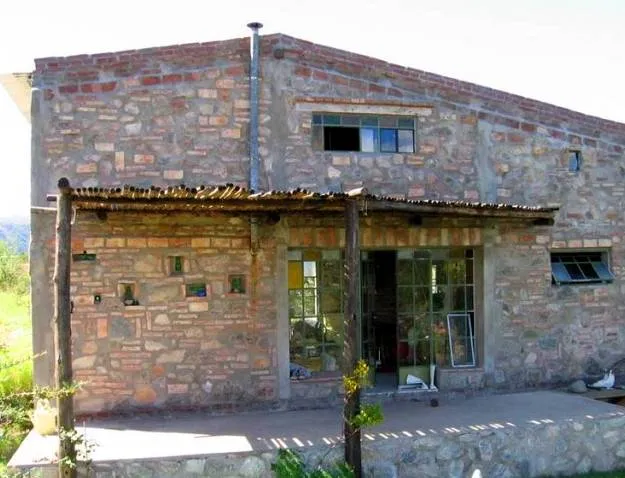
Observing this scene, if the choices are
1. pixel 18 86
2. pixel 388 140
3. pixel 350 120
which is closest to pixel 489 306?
pixel 388 140

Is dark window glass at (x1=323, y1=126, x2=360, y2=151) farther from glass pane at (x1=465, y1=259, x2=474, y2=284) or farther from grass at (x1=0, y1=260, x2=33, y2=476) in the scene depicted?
grass at (x1=0, y1=260, x2=33, y2=476)

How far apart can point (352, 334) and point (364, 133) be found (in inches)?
131

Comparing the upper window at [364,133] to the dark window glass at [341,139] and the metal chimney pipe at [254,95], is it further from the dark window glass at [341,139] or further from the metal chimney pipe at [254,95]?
the metal chimney pipe at [254,95]

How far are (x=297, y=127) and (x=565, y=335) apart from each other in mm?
5109

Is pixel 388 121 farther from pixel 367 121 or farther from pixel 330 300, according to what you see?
pixel 330 300

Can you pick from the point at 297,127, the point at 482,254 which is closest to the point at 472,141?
the point at 482,254

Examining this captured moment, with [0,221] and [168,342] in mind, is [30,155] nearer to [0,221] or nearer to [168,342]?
[168,342]

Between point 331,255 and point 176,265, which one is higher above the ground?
point 331,255

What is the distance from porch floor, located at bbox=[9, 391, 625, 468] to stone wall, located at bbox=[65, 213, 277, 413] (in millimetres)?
351

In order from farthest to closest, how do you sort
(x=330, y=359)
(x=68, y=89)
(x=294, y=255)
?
(x=330, y=359) < (x=294, y=255) < (x=68, y=89)

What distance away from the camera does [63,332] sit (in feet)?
19.1

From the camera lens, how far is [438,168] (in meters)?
8.59

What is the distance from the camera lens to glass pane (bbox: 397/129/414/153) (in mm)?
8539

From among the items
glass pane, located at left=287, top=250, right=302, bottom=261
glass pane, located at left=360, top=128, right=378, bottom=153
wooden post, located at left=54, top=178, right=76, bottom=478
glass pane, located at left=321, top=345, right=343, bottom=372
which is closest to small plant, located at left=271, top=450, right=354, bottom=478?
wooden post, located at left=54, top=178, right=76, bottom=478
